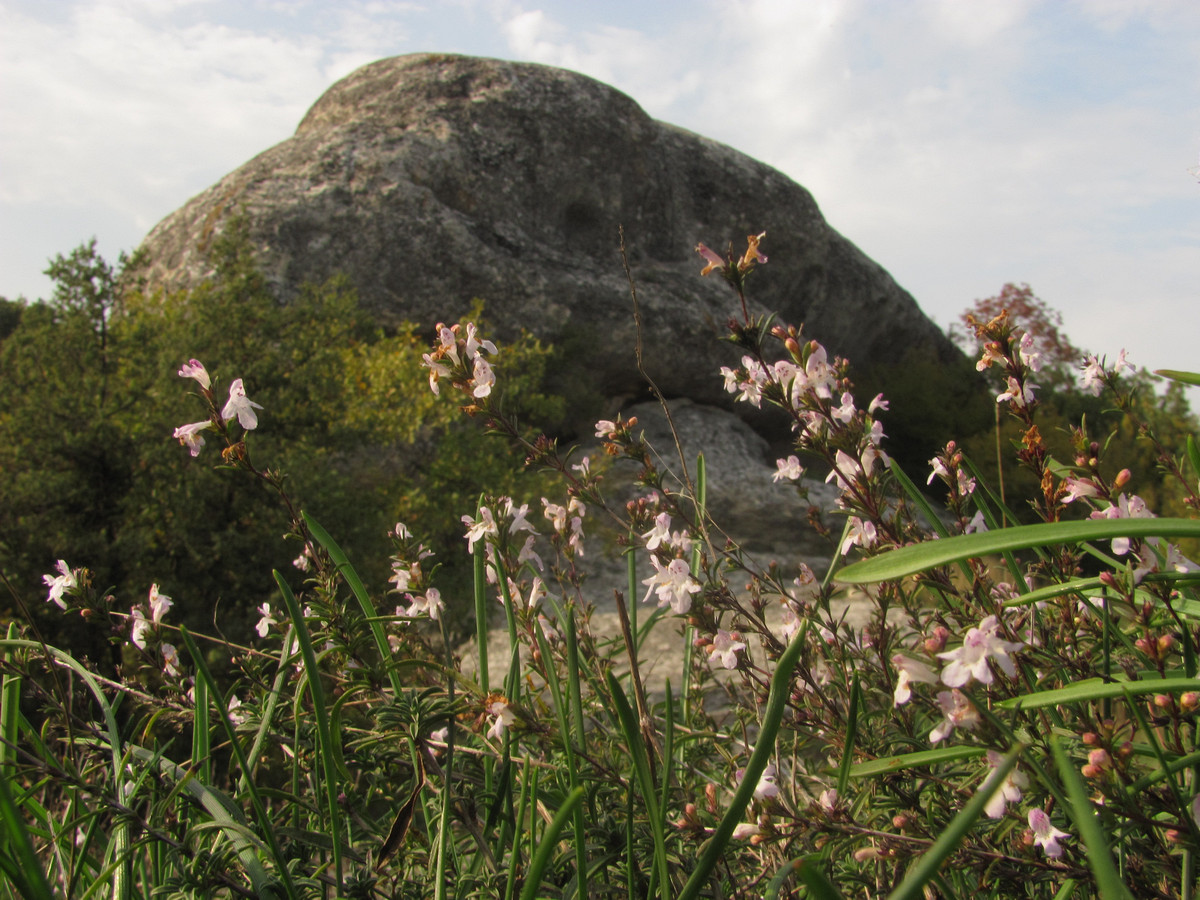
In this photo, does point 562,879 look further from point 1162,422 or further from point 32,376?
point 1162,422

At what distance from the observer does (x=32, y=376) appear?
16.9ft

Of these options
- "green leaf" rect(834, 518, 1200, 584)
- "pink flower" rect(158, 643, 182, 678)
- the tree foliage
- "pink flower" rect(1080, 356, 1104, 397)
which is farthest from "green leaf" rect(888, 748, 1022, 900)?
the tree foliage

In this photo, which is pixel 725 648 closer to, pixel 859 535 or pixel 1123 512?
pixel 859 535

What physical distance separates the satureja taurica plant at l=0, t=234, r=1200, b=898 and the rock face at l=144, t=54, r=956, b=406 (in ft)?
27.6

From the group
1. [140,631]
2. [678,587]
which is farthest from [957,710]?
[140,631]

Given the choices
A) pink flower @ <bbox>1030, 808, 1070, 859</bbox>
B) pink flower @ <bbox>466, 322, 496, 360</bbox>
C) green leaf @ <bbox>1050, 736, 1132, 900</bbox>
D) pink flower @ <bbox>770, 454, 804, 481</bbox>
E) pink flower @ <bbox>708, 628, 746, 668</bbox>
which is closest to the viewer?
green leaf @ <bbox>1050, 736, 1132, 900</bbox>

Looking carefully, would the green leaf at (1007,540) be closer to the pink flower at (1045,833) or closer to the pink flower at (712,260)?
the pink flower at (1045,833)

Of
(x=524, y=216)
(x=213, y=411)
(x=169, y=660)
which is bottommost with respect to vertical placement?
(x=169, y=660)

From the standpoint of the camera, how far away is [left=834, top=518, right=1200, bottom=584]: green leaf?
0.61m

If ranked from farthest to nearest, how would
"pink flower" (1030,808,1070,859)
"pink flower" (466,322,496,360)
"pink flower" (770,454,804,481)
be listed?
"pink flower" (770,454,804,481) < "pink flower" (466,322,496,360) < "pink flower" (1030,808,1070,859)

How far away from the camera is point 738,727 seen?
1.42 m

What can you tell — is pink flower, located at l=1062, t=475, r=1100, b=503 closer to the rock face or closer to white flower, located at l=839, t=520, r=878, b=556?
white flower, located at l=839, t=520, r=878, b=556

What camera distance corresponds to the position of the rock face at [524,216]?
30.8 feet

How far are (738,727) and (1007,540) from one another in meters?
0.91
